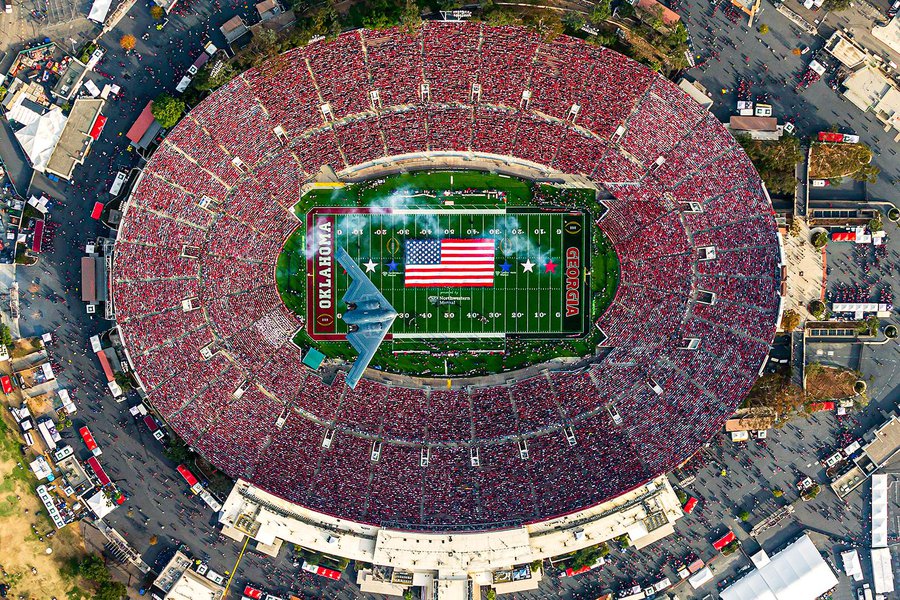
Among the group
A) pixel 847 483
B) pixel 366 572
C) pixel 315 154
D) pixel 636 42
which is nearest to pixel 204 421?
pixel 366 572

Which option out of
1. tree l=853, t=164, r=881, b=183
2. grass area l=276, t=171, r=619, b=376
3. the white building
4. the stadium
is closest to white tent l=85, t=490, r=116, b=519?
the stadium

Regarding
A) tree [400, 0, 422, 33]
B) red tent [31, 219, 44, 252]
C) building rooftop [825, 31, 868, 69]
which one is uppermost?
building rooftop [825, 31, 868, 69]

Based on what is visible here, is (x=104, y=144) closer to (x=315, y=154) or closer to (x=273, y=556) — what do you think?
(x=315, y=154)

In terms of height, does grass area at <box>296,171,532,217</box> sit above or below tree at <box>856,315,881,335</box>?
above

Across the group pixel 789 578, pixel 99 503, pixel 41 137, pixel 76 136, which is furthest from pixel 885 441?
pixel 41 137

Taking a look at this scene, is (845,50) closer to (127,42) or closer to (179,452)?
(127,42)

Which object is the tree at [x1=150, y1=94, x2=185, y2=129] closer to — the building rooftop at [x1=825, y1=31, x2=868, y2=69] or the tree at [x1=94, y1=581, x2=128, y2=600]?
the tree at [x1=94, y1=581, x2=128, y2=600]
